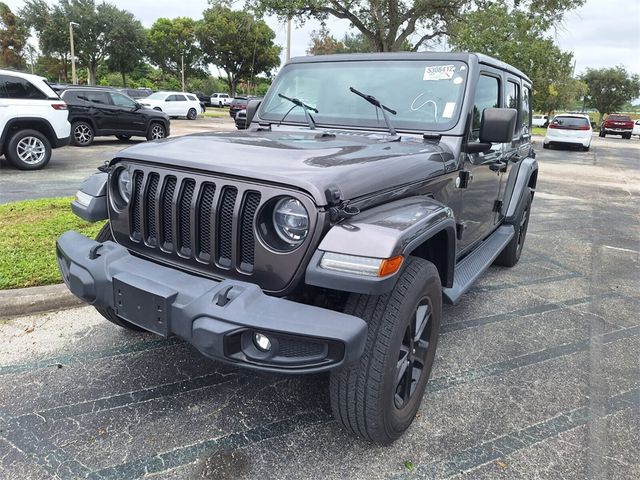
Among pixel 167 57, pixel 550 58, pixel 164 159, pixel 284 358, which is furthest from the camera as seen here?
pixel 167 57

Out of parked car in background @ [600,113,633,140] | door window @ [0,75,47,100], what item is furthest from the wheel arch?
parked car in background @ [600,113,633,140]

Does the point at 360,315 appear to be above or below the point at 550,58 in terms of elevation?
below

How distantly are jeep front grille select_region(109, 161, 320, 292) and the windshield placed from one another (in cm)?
143

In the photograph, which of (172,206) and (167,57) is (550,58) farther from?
(167,57)

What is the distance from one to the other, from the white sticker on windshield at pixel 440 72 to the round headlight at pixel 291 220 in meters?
1.78

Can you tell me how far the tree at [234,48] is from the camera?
49562 millimetres

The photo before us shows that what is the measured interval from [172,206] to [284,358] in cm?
92

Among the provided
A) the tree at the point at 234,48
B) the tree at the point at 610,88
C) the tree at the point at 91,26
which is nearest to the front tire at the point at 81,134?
the tree at the point at 91,26

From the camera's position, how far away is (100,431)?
2.46m

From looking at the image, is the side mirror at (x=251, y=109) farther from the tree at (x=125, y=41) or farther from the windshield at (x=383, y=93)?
the tree at (x=125, y=41)

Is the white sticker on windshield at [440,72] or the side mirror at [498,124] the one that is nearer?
the side mirror at [498,124]

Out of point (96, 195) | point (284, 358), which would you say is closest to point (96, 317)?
point (96, 195)

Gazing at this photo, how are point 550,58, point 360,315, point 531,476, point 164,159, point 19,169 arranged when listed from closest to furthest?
point 360,315 → point 531,476 → point 164,159 → point 19,169 → point 550,58

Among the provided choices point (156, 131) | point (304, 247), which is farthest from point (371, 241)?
point (156, 131)
